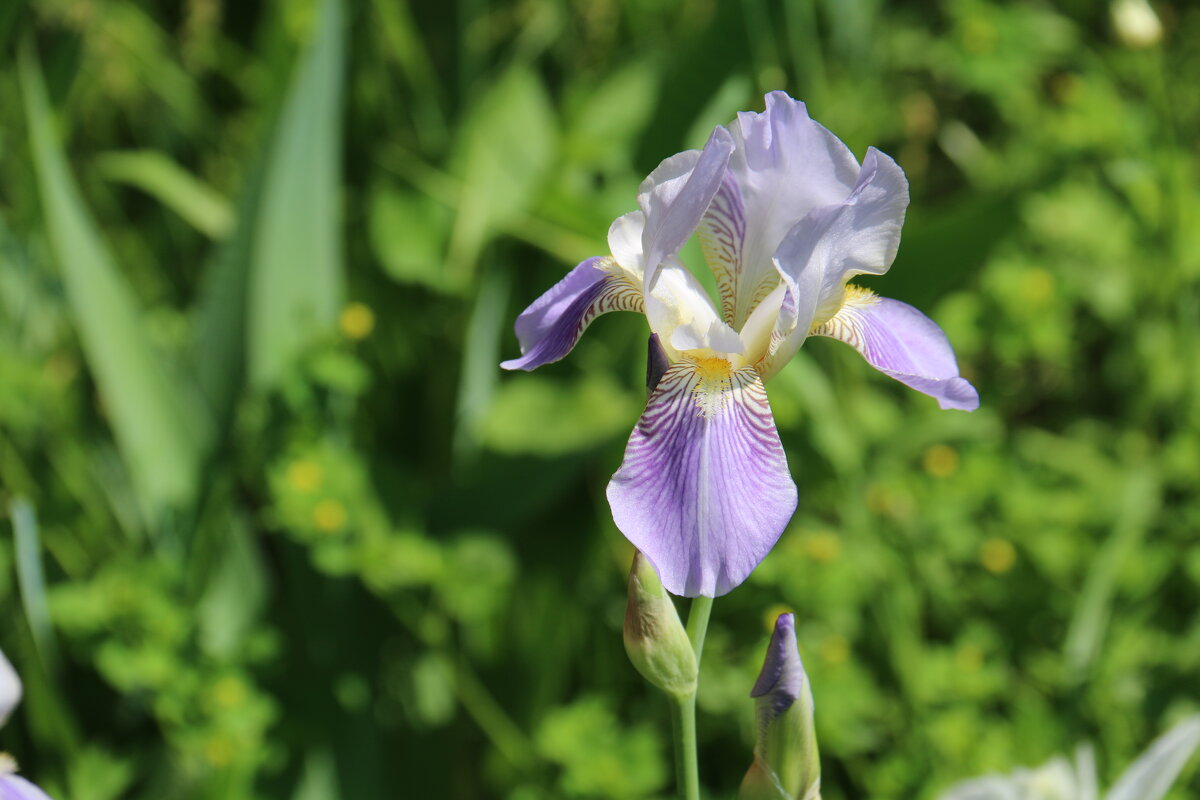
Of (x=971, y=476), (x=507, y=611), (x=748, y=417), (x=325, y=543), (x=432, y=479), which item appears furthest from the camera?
(x=432, y=479)

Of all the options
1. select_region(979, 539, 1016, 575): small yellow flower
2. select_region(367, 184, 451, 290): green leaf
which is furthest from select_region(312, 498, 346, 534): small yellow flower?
select_region(979, 539, 1016, 575): small yellow flower

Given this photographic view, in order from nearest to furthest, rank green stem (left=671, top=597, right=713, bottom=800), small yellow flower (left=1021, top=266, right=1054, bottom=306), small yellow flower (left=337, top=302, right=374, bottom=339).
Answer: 1. green stem (left=671, top=597, right=713, bottom=800)
2. small yellow flower (left=337, top=302, right=374, bottom=339)
3. small yellow flower (left=1021, top=266, right=1054, bottom=306)

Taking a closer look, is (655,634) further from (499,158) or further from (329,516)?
(499,158)

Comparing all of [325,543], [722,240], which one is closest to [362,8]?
[325,543]

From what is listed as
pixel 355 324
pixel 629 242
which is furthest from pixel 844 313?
pixel 355 324

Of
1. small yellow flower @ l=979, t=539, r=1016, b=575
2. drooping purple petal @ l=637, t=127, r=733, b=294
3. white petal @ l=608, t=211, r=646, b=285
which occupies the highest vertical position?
drooping purple petal @ l=637, t=127, r=733, b=294

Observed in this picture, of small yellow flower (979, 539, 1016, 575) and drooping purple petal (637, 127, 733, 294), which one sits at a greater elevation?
drooping purple petal (637, 127, 733, 294)

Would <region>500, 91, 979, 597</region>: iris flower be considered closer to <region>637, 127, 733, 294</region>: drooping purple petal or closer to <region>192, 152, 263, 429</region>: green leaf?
<region>637, 127, 733, 294</region>: drooping purple petal

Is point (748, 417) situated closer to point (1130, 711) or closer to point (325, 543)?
point (325, 543)
